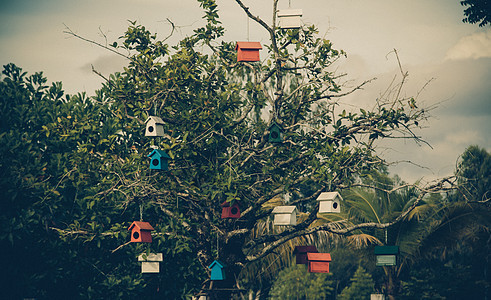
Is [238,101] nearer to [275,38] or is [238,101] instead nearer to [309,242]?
[275,38]

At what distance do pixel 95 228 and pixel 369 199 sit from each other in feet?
31.6

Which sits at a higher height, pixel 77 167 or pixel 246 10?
pixel 246 10

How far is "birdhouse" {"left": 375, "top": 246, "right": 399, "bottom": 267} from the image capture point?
35.6 ft

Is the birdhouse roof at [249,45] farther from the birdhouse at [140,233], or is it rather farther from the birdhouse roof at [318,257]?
the birdhouse roof at [318,257]

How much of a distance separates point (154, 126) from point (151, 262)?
8.69 feet

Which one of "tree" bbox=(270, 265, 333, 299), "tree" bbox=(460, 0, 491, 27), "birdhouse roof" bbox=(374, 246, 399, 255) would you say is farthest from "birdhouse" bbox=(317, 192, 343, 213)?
"tree" bbox=(270, 265, 333, 299)

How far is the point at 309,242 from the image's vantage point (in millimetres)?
19609

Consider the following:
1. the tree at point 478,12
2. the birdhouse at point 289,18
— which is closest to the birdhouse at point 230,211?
the birdhouse at point 289,18

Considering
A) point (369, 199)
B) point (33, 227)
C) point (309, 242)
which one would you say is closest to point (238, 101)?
point (33, 227)

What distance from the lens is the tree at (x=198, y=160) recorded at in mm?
10867

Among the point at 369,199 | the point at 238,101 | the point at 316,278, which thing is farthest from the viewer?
the point at 316,278

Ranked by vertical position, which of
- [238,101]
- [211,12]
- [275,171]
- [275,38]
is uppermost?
[211,12]

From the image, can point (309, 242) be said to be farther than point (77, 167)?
Yes

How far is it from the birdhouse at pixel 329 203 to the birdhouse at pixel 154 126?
316cm
